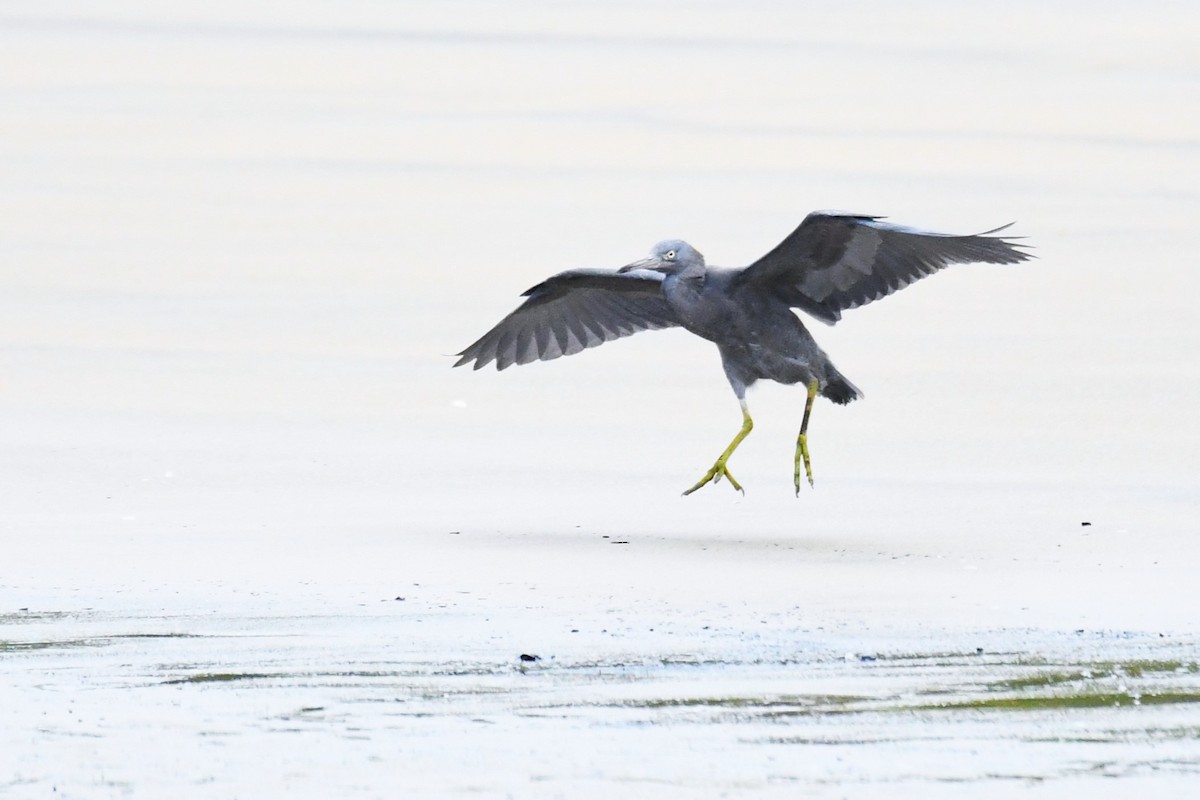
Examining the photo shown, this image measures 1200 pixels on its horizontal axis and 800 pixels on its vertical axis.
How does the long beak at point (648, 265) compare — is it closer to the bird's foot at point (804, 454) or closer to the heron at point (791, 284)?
the heron at point (791, 284)

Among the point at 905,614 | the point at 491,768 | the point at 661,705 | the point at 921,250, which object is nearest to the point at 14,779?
the point at 491,768

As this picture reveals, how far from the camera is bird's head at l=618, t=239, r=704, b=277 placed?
1092 centimetres

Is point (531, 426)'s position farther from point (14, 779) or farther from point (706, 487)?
point (14, 779)

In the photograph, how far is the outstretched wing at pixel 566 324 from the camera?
11898 millimetres

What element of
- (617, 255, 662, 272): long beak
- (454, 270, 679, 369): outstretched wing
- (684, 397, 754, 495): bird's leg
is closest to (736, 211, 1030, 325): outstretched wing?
(617, 255, 662, 272): long beak

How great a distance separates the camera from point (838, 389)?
11.2m

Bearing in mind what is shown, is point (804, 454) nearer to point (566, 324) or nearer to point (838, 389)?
point (838, 389)

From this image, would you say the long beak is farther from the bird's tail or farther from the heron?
the bird's tail

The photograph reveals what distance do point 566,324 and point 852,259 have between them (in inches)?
72.2

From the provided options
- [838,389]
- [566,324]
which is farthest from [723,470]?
[566,324]

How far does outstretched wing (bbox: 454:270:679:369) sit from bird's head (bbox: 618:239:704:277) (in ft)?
2.54

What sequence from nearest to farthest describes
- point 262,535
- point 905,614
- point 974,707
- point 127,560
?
point 974,707, point 905,614, point 127,560, point 262,535

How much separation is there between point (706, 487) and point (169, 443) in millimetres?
2388

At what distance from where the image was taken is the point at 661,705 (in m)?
6.14
